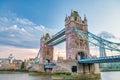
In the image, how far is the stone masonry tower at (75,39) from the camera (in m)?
51.9

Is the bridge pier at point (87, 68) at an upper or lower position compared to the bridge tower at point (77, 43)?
lower

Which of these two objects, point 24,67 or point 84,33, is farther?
point 24,67

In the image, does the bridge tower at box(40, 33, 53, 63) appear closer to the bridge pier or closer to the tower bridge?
the tower bridge

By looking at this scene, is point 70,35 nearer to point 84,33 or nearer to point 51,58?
point 84,33

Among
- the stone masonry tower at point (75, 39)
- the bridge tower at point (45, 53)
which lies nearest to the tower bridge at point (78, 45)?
the stone masonry tower at point (75, 39)

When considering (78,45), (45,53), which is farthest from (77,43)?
(45,53)

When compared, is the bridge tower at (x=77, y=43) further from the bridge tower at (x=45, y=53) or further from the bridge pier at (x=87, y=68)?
the bridge tower at (x=45, y=53)

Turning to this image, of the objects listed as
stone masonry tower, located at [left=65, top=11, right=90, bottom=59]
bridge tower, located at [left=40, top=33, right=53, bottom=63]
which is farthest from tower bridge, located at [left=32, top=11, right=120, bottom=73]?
bridge tower, located at [left=40, top=33, right=53, bottom=63]

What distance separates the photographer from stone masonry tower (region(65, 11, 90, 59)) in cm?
5194

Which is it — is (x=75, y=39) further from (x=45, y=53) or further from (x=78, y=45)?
(x=45, y=53)

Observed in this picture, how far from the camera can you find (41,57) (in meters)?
91.2

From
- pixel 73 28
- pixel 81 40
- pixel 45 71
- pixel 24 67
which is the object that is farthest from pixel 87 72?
pixel 24 67

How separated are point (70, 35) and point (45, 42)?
3634cm

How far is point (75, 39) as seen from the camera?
173 feet
